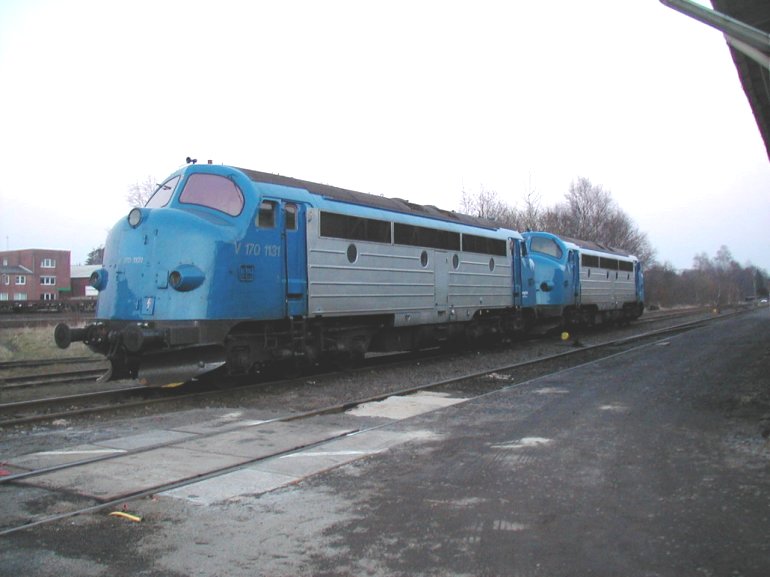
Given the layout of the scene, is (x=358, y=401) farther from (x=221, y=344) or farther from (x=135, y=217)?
(x=135, y=217)

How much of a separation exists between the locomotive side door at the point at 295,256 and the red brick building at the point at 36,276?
260ft

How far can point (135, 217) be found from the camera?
10.1 m

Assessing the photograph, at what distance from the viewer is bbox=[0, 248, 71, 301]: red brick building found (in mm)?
79500

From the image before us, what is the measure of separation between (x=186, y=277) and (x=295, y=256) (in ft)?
7.56

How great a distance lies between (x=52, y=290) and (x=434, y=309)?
264 ft

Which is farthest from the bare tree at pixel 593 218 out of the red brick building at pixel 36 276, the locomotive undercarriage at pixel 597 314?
the red brick building at pixel 36 276

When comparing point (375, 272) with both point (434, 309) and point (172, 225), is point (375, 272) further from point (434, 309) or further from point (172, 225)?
point (172, 225)

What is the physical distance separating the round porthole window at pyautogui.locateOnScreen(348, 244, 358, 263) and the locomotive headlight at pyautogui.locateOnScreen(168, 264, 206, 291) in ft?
11.6

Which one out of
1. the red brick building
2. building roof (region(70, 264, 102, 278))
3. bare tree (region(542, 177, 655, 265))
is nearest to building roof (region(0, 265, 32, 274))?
the red brick building

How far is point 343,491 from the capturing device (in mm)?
5379

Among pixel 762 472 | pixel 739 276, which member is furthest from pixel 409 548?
pixel 739 276

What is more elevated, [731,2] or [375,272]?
[731,2]

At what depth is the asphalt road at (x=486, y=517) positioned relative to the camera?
3875 millimetres

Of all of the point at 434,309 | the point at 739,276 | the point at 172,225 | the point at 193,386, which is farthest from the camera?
the point at 739,276
